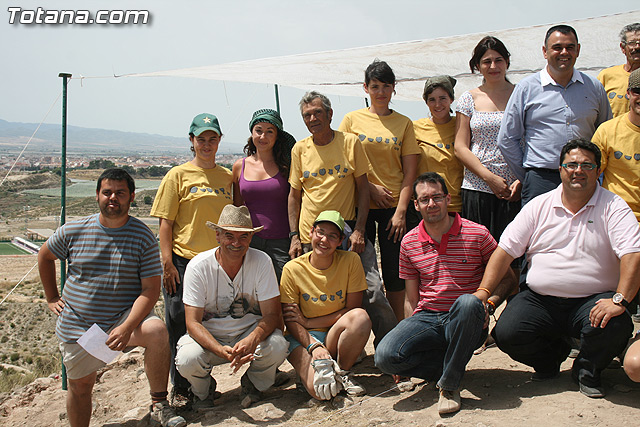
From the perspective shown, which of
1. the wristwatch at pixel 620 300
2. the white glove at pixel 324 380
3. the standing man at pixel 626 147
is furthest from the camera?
the white glove at pixel 324 380

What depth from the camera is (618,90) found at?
4.31 m

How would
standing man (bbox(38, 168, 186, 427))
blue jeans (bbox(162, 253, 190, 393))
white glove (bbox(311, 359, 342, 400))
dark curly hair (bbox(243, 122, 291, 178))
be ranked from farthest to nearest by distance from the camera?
dark curly hair (bbox(243, 122, 291, 178)) → blue jeans (bbox(162, 253, 190, 393)) → standing man (bbox(38, 168, 186, 427)) → white glove (bbox(311, 359, 342, 400))

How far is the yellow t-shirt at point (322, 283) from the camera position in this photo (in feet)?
13.5

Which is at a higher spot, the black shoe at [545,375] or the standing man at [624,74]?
the standing man at [624,74]

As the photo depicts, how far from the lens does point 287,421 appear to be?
3.78 meters

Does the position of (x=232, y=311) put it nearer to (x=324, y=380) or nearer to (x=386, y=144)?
(x=324, y=380)

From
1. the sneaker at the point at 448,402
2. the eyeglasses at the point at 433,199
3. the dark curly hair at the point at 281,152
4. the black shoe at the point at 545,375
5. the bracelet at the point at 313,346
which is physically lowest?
the sneaker at the point at 448,402

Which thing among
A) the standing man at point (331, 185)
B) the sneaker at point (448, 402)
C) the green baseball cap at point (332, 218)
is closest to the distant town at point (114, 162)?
the standing man at point (331, 185)

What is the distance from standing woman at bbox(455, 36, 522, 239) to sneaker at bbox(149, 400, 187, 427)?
259cm

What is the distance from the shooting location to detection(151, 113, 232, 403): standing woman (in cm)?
435

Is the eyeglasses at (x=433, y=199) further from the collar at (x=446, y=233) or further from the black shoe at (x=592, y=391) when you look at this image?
the black shoe at (x=592, y=391)

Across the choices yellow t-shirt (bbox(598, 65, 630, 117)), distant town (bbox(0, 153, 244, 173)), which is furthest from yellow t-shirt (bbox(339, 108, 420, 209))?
distant town (bbox(0, 153, 244, 173))

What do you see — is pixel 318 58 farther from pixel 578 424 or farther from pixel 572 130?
pixel 578 424

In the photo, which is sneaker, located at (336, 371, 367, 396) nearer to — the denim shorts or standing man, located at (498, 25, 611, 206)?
the denim shorts
